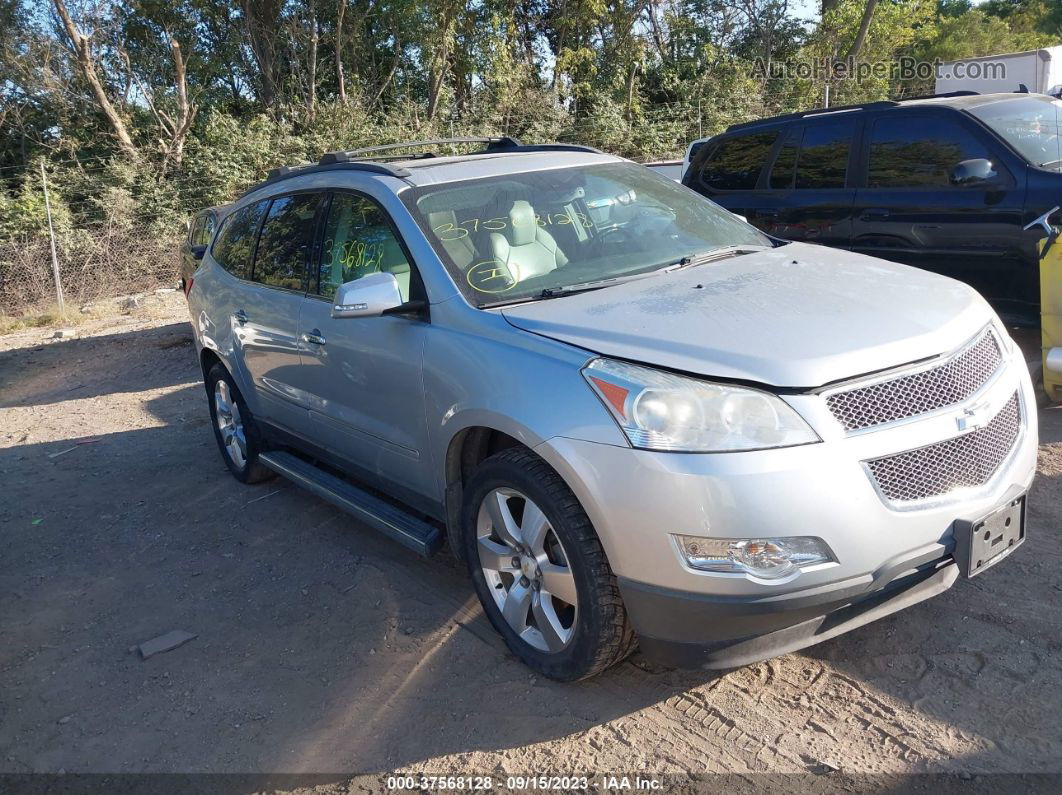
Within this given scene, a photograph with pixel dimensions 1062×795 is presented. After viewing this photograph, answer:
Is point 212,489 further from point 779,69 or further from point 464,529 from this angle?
point 779,69

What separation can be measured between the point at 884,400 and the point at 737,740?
116 cm

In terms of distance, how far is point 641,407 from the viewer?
2830 mm

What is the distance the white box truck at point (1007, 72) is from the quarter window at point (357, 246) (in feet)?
49.0

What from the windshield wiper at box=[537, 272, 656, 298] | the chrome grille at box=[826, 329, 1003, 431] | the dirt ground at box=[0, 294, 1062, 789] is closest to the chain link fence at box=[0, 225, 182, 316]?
the dirt ground at box=[0, 294, 1062, 789]

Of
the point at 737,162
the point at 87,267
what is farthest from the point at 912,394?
the point at 87,267

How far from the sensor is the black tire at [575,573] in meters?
2.98

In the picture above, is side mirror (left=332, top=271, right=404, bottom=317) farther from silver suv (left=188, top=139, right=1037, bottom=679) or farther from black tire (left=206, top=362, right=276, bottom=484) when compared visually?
black tire (left=206, top=362, right=276, bottom=484)

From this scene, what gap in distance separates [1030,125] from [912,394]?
15.8ft

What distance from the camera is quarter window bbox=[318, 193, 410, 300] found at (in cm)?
413

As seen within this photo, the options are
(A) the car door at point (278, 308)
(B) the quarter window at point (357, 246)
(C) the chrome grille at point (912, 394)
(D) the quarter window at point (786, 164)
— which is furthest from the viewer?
(D) the quarter window at point (786, 164)

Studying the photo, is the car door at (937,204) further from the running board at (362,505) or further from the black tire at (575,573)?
the black tire at (575,573)

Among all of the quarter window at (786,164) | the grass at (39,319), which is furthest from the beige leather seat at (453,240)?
the grass at (39,319)

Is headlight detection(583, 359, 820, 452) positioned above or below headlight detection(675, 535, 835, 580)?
above

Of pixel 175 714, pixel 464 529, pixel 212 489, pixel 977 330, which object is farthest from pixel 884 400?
pixel 212 489
